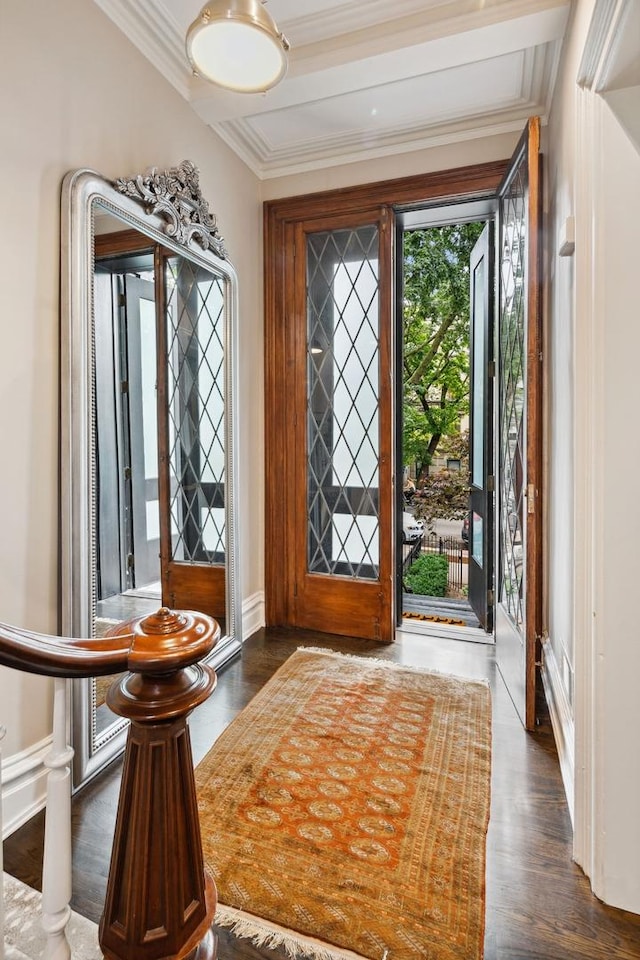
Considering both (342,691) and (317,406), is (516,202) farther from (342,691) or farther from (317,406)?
(342,691)

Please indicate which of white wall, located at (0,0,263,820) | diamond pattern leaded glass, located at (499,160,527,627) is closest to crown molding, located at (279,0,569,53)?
diamond pattern leaded glass, located at (499,160,527,627)

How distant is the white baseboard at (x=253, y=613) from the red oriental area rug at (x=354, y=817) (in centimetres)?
70

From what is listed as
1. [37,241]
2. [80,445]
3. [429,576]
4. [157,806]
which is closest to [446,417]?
[429,576]

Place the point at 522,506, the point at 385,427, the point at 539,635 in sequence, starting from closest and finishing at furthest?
the point at 522,506 < the point at 539,635 < the point at 385,427

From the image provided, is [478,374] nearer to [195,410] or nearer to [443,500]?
[195,410]

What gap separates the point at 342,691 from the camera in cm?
254

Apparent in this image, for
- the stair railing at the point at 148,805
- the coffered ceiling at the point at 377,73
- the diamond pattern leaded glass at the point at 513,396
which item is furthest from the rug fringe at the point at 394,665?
the coffered ceiling at the point at 377,73

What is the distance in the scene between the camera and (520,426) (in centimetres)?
247

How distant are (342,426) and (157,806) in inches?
105

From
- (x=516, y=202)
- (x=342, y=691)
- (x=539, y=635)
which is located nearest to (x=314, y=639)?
(x=342, y=691)

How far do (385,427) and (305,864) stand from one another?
2.27 metres

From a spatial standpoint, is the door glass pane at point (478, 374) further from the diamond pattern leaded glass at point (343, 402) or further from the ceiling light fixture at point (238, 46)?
the ceiling light fixture at point (238, 46)

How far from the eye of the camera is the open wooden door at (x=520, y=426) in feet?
7.18

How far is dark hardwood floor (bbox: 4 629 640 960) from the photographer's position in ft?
4.25
